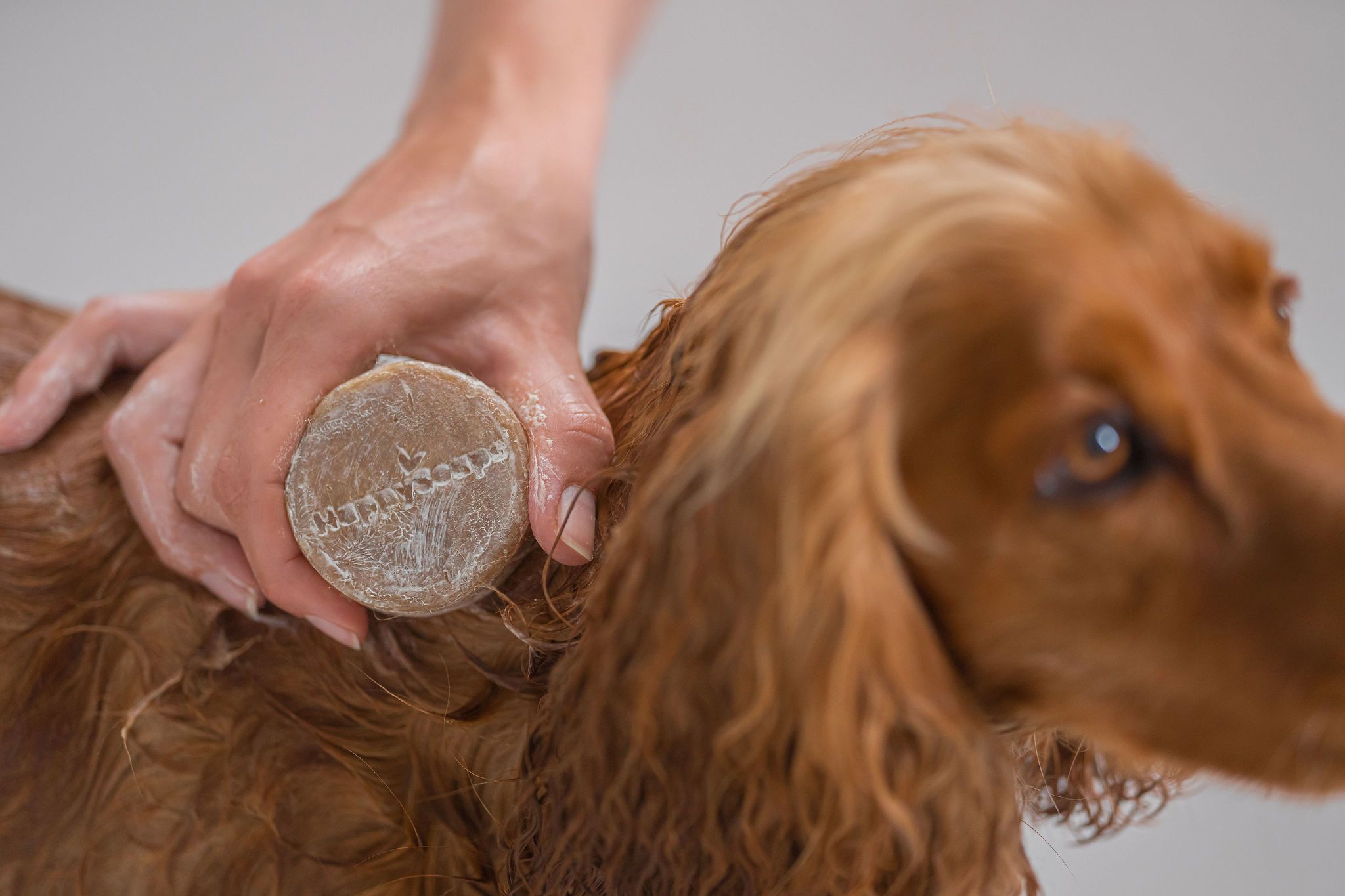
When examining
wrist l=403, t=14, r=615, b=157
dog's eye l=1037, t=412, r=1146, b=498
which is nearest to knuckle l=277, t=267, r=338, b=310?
wrist l=403, t=14, r=615, b=157

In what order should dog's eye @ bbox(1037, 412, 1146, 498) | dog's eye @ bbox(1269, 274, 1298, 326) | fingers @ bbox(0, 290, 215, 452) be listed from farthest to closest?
1. fingers @ bbox(0, 290, 215, 452)
2. dog's eye @ bbox(1269, 274, 1298, 326)
3. dog's eye @ bbox(1037, 412, 1146, 498)

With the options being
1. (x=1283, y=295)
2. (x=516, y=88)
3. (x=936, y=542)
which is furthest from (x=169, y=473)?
(x=1283, y=295)

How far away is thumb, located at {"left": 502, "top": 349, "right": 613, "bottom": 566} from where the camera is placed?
0.93 metres

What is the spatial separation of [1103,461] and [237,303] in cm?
75

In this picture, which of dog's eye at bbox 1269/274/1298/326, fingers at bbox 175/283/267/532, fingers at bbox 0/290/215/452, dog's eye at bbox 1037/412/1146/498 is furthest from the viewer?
fingers at bbox 0/290/215/452

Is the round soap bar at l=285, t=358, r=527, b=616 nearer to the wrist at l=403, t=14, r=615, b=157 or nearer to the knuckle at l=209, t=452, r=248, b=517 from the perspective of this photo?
the knuckle at l=209, t=452, r=248, b=517

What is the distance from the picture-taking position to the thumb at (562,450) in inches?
36.7

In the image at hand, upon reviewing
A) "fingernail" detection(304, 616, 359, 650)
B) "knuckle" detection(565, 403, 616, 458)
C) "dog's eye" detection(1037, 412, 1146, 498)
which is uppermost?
"dog's eye" detection(1037, 412, 1146, 498)

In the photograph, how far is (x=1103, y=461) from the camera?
2.34ft

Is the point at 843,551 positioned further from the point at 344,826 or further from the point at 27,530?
the point at 27,530

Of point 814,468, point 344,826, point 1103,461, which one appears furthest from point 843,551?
point 344,826

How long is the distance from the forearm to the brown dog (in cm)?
43

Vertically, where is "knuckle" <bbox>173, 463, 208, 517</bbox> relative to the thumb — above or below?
below

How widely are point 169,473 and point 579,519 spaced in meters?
0.42
